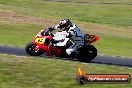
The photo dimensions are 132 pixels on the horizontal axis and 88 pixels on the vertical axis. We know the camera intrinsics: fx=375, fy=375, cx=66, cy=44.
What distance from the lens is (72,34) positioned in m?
22.0

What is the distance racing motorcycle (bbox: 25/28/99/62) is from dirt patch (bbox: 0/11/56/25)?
19.3 meters

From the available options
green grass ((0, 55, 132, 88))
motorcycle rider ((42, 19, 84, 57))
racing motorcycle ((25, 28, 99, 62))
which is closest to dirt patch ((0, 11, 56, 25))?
racing motorcycle ((25, 28, 99, 62))

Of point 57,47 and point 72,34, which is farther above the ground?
point 72,34

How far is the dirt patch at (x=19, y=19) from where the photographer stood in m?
41.9

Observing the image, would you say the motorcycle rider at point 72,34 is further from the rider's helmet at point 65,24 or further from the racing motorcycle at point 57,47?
the racing motorcycle at point 57,47

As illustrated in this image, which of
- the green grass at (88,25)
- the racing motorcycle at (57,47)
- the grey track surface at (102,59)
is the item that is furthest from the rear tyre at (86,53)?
the green grass at (88,25)

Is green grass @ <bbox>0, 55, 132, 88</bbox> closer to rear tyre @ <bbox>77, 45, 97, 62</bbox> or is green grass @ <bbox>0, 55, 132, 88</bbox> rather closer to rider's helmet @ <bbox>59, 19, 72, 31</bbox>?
rear tyre @ <bbox>77, 45, 97, 62</bbox>

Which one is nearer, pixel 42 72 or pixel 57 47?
pixel 42 72

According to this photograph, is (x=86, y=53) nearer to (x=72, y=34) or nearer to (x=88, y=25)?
(x=72, y=34)

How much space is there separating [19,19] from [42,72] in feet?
85.8

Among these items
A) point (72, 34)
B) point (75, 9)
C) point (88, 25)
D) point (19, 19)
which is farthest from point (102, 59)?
point (75, 9)

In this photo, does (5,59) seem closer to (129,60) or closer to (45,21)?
(129,60)

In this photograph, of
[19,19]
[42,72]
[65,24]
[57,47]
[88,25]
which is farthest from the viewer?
[88,25]

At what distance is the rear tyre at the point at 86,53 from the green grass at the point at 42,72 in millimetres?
1184
